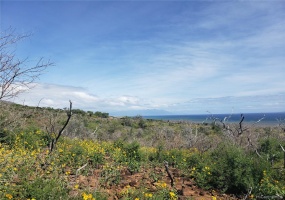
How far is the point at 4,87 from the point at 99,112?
33.1 meters

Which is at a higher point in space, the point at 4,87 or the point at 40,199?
the point at 4,87

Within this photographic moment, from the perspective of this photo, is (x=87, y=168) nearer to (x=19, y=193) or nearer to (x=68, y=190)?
(x=68, y=190)

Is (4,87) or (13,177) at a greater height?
(4,87)

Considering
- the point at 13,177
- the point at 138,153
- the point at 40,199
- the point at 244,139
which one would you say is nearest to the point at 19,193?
the point at 40,199

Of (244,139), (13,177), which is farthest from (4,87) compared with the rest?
(244,139)

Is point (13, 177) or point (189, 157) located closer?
point (13, 177)

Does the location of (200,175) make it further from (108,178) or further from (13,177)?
(13,177)

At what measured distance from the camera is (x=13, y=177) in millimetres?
5191

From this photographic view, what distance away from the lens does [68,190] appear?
4672 mm

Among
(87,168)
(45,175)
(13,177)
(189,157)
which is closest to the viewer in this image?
(13,177)

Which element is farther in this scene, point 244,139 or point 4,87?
point 244,139

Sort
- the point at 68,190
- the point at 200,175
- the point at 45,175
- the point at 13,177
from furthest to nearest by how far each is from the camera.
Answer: the point at 200,175, the point at 45,175, the point at 13,177, the point at 68,190

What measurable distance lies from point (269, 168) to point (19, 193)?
17.1ft

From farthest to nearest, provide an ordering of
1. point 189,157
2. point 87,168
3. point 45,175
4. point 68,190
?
point 189,157
point 87,168
point 45,175
point 68,190
